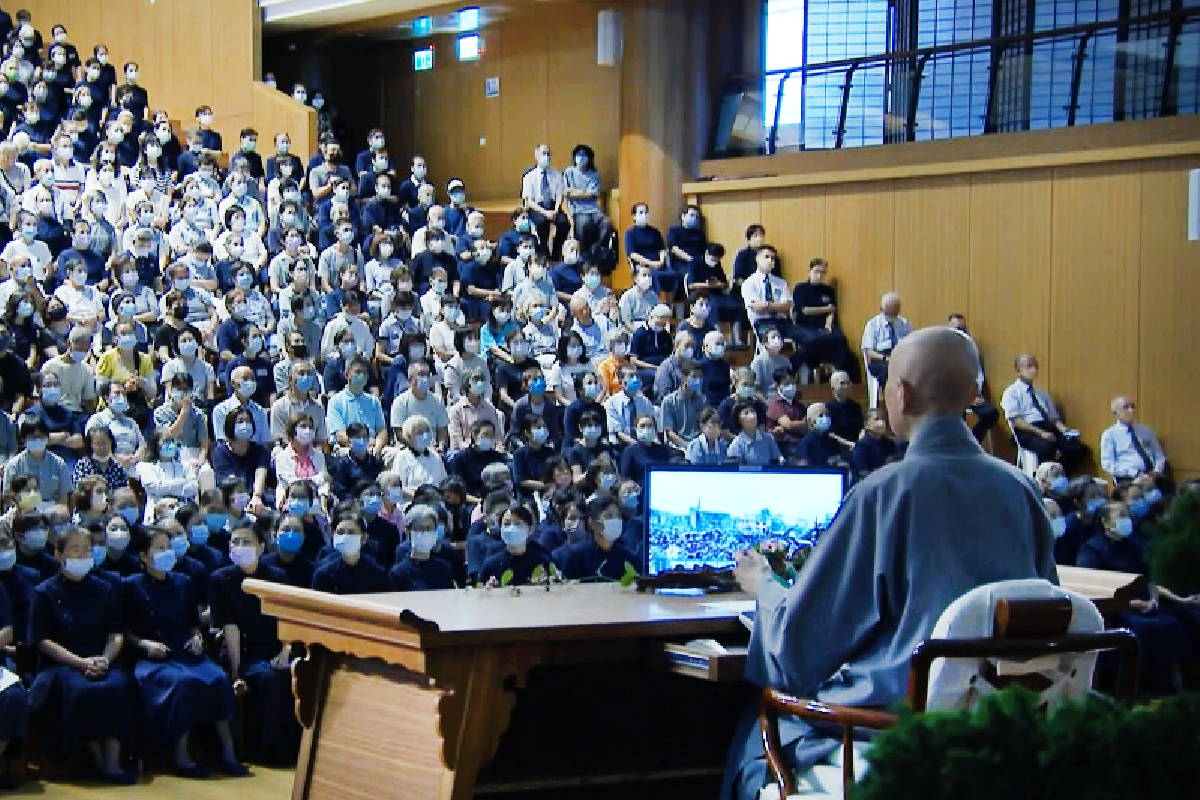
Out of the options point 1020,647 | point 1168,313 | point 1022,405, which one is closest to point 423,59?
point 1022,405

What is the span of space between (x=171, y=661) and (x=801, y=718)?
5.11 metres

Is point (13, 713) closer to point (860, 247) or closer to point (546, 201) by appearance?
point (860, 247)

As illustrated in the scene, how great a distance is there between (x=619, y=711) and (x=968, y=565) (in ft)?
7.19

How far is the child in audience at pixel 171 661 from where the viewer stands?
310 inches

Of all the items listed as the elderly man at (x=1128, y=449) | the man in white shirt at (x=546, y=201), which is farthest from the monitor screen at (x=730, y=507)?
the man in white shirt at (x=546, y=201)

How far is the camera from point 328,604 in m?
4.62

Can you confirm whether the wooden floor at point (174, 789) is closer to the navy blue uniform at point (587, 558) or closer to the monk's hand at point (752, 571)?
the navy blue uniform at point (587, 558)

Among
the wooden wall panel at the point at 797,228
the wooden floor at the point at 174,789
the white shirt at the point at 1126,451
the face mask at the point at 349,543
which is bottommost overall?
Answer: the wooden floor at the point at 174,789

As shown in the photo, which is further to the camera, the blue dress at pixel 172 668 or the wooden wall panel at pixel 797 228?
the wooden wall panel at pixel 797 228

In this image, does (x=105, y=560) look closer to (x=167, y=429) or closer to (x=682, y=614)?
(x=167, y=429)

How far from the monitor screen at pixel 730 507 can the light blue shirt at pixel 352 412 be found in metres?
7.33

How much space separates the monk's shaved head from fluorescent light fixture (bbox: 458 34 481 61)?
60.5 feet

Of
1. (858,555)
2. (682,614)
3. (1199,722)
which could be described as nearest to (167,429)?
(682,614)

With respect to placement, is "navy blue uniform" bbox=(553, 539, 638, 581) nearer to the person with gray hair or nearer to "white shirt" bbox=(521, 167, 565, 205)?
the person with gray hair
